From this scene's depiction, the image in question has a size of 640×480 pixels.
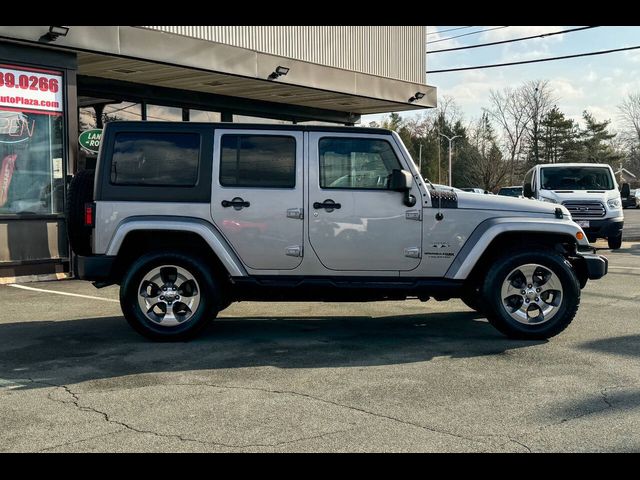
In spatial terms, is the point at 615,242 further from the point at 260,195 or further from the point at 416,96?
the point at 260,195

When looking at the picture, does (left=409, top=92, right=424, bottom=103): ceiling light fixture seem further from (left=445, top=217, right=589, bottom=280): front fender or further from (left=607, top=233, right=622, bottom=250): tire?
(left=445, top=217, right=589, bottom=280): front fender

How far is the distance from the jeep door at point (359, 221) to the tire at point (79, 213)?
2.14 metres

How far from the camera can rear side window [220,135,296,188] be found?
22.1 ft

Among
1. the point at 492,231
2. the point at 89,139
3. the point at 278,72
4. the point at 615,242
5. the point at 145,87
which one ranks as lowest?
the point at 615,242

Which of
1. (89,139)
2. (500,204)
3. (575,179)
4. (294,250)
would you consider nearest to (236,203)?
(294,250)

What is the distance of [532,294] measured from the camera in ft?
22.0

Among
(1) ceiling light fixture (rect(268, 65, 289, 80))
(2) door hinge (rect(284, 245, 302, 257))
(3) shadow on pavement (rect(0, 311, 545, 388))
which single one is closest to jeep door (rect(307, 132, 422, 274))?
(2) door hinge (rect(284, 245, 302, 257))

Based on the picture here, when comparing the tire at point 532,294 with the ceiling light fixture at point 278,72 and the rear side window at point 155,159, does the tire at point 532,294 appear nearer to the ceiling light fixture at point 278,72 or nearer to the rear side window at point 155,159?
the rear side window at point 155,159

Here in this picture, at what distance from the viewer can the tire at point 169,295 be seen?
6574 millimetres

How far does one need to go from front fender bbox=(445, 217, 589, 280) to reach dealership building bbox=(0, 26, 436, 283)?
13.3 ft

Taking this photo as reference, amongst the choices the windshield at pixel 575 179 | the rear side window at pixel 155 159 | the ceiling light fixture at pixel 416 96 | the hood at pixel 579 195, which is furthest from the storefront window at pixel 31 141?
the windshield at pixel 575 179

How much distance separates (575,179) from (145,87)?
1020 centimetres
